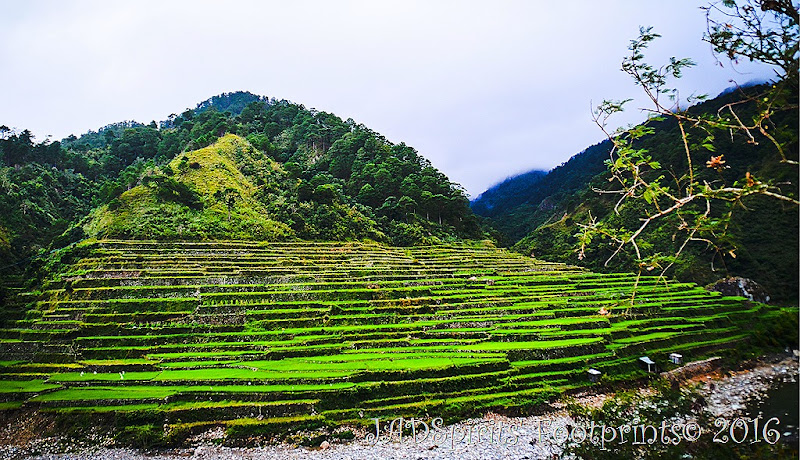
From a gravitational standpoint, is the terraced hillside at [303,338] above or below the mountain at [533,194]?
below

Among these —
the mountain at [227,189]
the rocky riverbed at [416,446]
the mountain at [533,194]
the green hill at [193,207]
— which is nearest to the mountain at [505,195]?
the mountain at [533,194]

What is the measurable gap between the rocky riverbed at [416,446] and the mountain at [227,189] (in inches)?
555

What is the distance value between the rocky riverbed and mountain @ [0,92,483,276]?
14.1 metres

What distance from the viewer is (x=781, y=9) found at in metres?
2.74

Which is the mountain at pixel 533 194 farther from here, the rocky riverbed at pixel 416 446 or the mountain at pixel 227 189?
the rocky riverbed at pixel 416 446

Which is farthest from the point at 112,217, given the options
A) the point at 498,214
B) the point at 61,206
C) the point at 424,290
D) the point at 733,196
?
the point at 498,214

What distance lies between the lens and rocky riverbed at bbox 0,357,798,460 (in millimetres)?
8688

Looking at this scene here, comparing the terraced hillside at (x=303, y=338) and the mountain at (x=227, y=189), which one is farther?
the mountain at (x=227, y=189)

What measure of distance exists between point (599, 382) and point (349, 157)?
33540 mm

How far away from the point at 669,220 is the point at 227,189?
2692 cm

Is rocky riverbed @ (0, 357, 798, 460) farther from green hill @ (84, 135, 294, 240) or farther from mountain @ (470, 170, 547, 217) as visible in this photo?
mountain @ (470, 170, 547, 217)

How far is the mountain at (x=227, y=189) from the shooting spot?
22.8 metres

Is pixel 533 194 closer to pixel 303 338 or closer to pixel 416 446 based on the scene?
pixel 303 338

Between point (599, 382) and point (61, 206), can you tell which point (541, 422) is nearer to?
point (599, 382)
